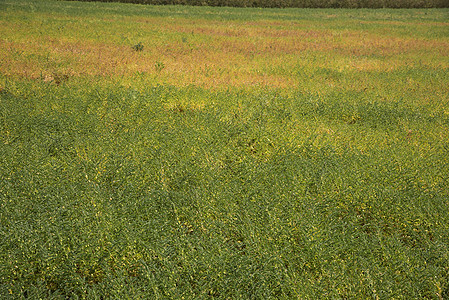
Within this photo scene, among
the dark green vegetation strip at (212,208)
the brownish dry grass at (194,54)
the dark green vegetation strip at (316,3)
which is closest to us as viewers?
the dark green vegetation strip at (212,208)

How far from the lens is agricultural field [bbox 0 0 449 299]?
2852mm

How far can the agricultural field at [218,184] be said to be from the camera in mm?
2852

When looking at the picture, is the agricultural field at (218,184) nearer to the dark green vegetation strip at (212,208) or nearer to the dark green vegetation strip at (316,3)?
the dark green vegetation strip at (212,208)

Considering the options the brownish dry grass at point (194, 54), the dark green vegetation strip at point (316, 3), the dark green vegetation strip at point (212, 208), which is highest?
the dark green vegetation strip at point (316, 3)

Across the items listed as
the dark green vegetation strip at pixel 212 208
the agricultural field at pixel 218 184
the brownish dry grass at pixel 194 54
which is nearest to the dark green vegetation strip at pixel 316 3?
the brownish dry grass at pixel 194 54

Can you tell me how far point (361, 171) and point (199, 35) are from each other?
15.3m

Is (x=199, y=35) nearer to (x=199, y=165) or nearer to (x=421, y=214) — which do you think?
(x=199, y=165)

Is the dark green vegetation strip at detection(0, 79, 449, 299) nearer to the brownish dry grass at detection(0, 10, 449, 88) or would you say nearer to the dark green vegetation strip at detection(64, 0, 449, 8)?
the brownish dry grass at detection(0, 10, 449, 88)

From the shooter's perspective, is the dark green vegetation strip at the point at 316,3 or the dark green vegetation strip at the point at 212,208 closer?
the dark green vegetation strip at the point at 212,208

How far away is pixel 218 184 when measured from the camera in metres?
4.23

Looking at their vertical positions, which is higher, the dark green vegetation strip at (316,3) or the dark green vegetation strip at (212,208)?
the dark green vegetation strip at (316,3)

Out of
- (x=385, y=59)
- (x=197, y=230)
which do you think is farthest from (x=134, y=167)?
(x=385, y=59)

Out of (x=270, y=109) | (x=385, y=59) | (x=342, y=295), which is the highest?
(x=385, y=59)

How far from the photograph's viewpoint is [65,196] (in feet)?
12.1
